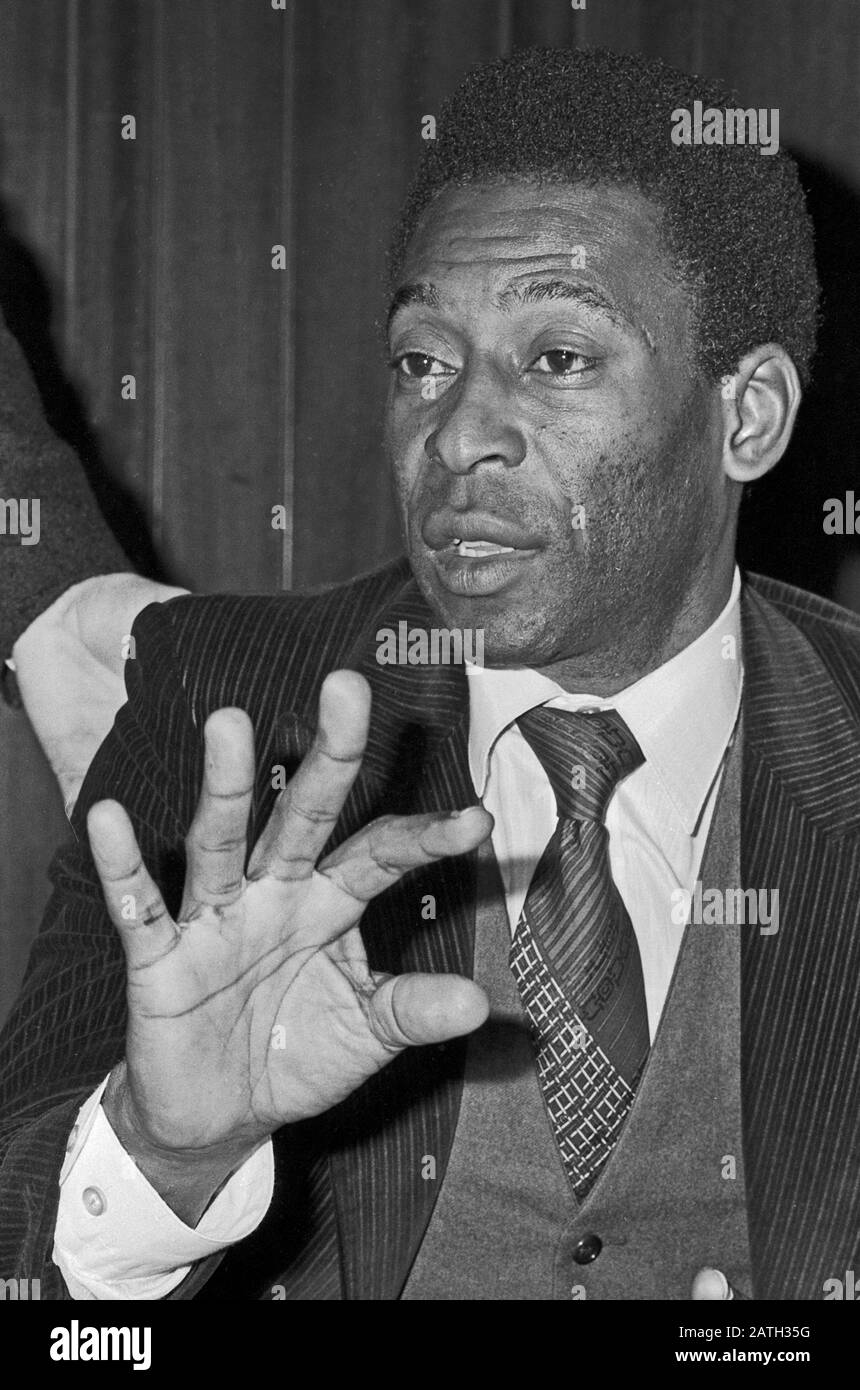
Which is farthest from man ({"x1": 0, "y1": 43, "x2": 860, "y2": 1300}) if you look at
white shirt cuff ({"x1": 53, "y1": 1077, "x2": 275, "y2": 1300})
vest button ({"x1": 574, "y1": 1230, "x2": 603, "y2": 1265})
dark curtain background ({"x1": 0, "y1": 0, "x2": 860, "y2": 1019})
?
dark curtain background ({"x1": 0, "y1": 0, "x2": 860, "y2": 1019})

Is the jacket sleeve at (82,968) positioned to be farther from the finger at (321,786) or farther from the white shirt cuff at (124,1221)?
the finger at (321,786)

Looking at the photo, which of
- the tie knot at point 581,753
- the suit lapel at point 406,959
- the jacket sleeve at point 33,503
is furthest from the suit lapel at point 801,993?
the jacket sleeve at point 33,503

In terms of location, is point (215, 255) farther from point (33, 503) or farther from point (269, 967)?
point (269, 967)

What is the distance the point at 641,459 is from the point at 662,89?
0.28 metres

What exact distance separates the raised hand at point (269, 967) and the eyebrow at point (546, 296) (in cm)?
41

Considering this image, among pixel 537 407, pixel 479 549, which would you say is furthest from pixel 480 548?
pixel 537 407

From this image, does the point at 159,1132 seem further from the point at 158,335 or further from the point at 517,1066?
the point at 158,335

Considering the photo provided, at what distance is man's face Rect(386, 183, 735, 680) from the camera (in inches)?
42.9

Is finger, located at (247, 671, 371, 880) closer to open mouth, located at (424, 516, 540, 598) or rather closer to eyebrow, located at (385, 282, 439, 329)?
open mouth, located at (424, 516, 540, 598)

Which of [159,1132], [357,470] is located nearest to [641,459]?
[357,470]

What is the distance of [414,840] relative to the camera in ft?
2.66

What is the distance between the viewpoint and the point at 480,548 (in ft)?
3.58

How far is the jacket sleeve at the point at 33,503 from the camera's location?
1.36 m
